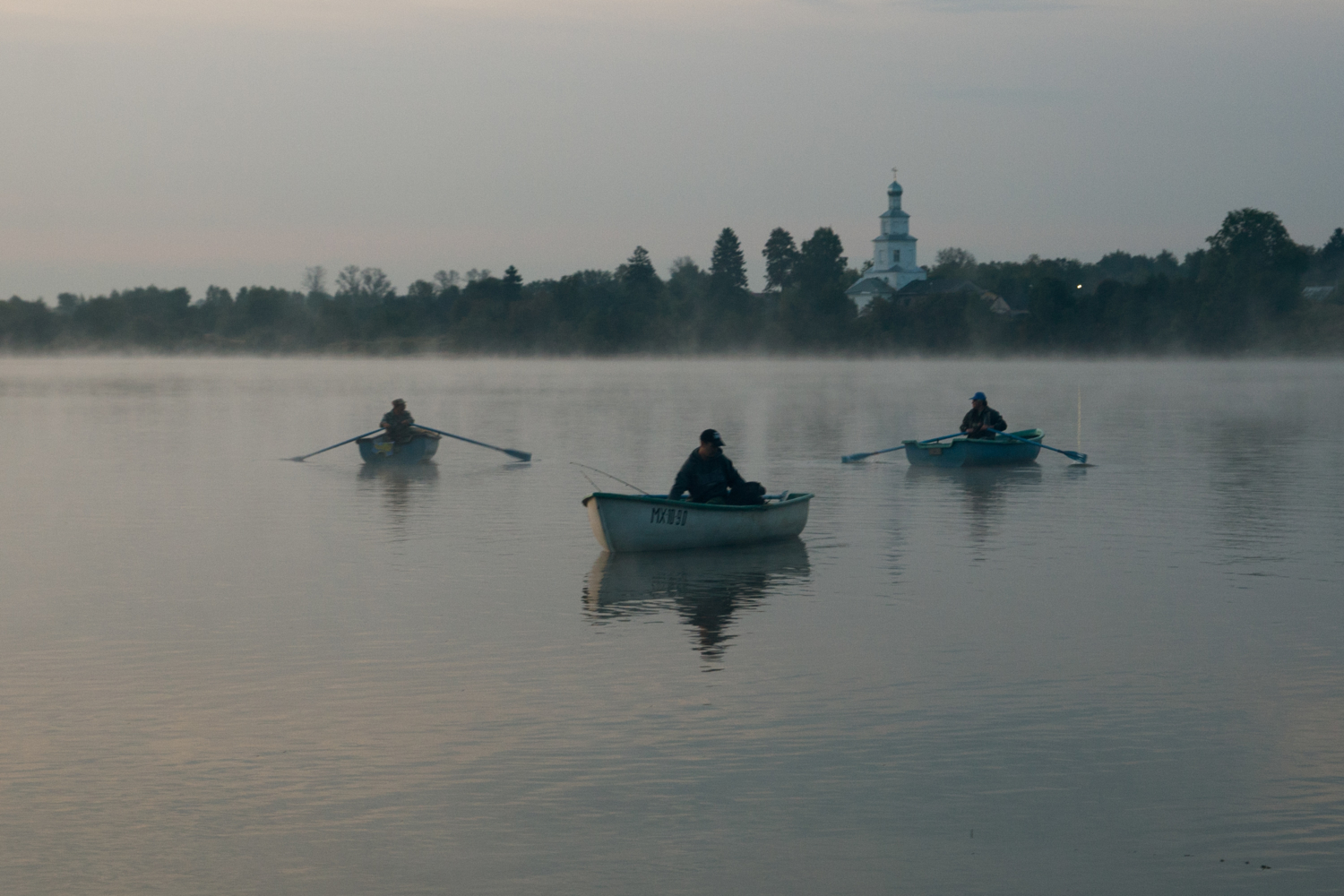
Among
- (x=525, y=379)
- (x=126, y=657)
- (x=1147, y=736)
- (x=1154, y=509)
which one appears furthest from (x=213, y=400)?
(x=1147, y=736)

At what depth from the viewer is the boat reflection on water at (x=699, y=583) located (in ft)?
54.3

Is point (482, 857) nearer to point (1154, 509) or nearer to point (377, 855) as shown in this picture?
point (377, 855)

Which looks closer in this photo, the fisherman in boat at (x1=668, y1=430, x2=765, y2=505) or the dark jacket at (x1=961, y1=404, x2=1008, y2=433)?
the fisherman in boat at (x1=668, y1=430, x2=765, y2=505)

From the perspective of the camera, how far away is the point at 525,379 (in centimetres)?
11606

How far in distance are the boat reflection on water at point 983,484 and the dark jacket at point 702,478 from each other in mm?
4801

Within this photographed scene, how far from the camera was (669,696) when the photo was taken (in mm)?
12703

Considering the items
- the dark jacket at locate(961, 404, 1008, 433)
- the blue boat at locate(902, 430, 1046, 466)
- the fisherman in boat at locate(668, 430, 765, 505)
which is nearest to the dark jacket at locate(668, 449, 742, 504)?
the fisherman in boat at locate(668, 430, 765, 505)

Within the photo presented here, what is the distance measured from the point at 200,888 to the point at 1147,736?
265 inches

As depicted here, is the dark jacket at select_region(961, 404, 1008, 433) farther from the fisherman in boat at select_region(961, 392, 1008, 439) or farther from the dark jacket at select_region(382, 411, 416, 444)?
the dark jacket at select_region(382, 411, 416, 444)

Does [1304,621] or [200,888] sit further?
[1304,621]

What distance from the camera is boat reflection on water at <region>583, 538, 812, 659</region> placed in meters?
16.5

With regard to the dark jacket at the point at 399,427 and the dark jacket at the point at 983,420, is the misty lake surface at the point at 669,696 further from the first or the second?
the dark jacket at the point at 399,427

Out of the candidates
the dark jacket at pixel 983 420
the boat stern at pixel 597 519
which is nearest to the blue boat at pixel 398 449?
the dark jacket at pixel 983 420

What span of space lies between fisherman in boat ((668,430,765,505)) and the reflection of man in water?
18.1 metres
